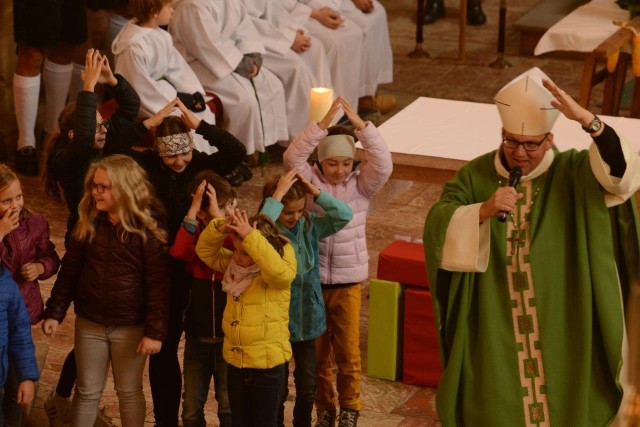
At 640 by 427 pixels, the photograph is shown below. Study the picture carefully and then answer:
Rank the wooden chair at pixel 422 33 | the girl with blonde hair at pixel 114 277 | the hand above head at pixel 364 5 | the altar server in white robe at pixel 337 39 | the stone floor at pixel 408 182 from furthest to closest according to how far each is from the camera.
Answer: the wooden chair at pixel 422 33, the hand above head at pixel 364 5, the altar server in white robe at pixel 337 39, the stone floor at pixel 408 182, the girl with blonde hair at pixel 114 277

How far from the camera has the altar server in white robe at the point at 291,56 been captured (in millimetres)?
8461

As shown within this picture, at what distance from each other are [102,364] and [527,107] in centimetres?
178

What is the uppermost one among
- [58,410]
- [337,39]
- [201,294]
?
[201,294]

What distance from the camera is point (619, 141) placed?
3834mm

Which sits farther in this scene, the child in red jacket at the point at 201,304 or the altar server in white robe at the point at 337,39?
the altar server in white robe at the point at 337,39

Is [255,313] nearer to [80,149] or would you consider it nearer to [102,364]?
[102,364]

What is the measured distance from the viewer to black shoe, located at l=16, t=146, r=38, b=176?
8070 mm

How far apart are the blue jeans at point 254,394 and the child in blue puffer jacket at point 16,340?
0.69m

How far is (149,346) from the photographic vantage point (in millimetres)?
4457

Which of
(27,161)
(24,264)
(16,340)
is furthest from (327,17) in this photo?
(16,340)

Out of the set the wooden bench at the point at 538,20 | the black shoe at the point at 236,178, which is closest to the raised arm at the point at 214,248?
the black shoe at the point at 236,178

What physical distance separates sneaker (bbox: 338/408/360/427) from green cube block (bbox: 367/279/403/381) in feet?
1.85

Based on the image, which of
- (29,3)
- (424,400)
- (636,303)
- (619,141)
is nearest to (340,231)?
(424,400)

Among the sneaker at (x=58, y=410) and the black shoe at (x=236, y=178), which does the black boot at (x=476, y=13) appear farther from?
the sneaker at (x=58, y=410)
